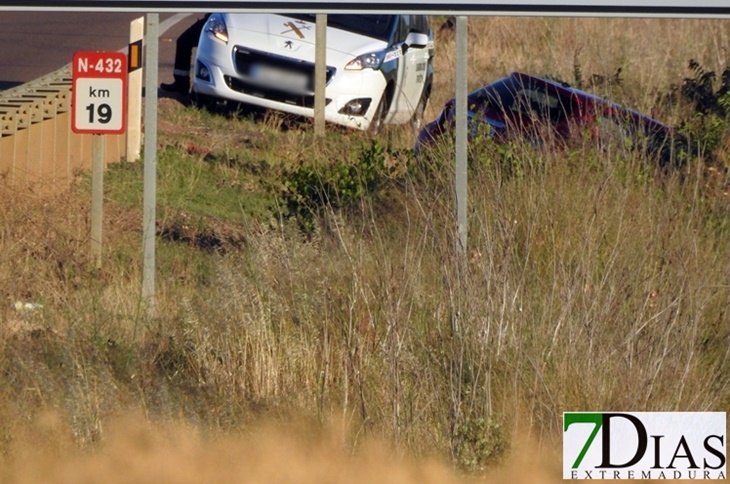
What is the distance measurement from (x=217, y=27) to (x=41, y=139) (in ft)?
6.78

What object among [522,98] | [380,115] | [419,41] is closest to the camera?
[419,41]

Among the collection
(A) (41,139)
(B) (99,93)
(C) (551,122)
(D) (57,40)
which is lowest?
(B) (99,93)

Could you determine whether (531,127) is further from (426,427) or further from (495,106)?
(426,427)

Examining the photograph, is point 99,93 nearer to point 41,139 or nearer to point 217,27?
point 41,139

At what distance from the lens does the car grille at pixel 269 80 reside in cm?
1016

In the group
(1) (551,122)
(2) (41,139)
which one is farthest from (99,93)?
(1) (551,122)

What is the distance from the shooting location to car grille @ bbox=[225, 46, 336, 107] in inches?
400

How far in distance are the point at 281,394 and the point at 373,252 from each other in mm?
857

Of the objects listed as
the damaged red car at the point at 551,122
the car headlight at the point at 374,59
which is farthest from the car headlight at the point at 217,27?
the damaged red car at the point at 551,122

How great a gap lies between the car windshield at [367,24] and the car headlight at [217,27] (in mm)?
600

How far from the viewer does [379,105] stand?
9.27 metres

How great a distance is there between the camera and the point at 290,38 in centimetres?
1043

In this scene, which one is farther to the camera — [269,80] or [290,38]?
[290,38]

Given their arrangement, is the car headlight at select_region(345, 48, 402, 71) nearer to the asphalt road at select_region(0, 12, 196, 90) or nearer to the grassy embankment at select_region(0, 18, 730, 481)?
the grassy embankment at select_region(0, 18, 730, 481)
